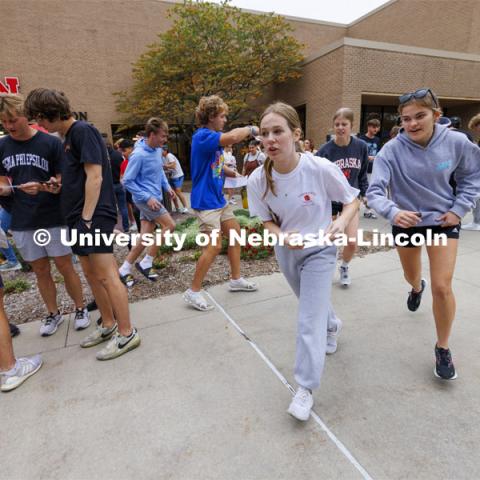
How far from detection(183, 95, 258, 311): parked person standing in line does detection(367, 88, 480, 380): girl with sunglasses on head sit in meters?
1.51

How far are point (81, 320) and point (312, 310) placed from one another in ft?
8.03

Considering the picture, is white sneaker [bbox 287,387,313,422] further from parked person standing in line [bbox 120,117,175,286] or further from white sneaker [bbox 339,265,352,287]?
parked person standing in line [bbox 120,117,175,286]

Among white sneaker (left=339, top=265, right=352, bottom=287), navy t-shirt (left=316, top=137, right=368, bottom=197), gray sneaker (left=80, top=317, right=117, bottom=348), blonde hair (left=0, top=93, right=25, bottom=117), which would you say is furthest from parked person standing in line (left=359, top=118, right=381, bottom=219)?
blonde hair (left=0, top=93, right=25, bottom=117)

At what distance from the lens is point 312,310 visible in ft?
6.61

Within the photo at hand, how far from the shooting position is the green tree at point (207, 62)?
15.4 m

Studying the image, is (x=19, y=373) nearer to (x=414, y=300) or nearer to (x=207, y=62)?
(x=414, y=300)

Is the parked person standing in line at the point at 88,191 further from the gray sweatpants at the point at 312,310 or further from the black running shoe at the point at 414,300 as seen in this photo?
the black running shoe at the point at 414,300

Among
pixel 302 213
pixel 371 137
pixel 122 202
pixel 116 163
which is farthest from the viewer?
pixel 371 137

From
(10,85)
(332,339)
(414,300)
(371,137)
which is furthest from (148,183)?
(10,85)

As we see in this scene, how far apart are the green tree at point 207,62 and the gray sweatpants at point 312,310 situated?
1560cm

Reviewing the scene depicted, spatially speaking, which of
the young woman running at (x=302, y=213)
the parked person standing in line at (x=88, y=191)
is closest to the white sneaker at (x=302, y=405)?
the young woman running at (x=302, y=213)

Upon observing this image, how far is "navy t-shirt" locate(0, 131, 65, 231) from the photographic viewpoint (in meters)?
Result: 2.89

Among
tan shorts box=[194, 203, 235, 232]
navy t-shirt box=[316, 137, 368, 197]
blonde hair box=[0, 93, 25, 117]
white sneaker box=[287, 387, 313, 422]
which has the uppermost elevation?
blonde hair box=[0, 93, 25, 117]

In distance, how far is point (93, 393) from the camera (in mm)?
2402
